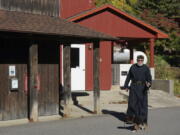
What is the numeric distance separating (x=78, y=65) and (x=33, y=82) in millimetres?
7812

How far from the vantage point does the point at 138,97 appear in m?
12.4

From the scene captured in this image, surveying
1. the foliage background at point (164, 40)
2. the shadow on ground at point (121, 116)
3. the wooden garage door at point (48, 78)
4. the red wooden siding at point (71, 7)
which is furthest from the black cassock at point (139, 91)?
the foliage background at point (164, 40)

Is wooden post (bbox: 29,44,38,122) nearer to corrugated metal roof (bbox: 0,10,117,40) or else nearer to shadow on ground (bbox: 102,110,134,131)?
corrugated metal roof (bbox: 0,10,117,40)

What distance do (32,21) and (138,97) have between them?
4.24 metres

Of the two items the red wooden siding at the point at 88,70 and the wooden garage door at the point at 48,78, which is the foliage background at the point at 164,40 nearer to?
the red wooden siding at the point at 88,70

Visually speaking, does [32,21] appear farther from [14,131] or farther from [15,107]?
[14,131]

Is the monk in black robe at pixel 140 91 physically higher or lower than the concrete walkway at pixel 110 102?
higher

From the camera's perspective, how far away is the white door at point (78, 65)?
21.2 meters

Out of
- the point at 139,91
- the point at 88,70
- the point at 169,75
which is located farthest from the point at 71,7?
the point at 139,91

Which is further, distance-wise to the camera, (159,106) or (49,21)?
(159,106)

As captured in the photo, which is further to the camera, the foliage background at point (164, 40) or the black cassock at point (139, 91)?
the foliage background at point (164, 40)

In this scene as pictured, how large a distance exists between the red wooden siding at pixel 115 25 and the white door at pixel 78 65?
120cm

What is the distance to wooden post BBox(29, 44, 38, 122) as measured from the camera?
533 inches

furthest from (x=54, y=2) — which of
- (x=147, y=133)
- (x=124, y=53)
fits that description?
(x=124, y=53)
